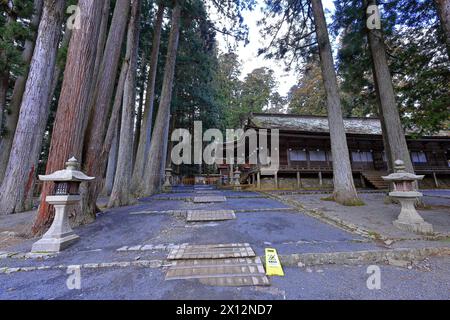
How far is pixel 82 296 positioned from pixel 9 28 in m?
8.79

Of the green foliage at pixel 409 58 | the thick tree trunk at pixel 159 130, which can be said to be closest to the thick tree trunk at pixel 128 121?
the thick tree trunk at pixel 159 130

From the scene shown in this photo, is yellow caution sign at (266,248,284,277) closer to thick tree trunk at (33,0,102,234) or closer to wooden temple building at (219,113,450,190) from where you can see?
thick tree trunk at (33,0,102,234)

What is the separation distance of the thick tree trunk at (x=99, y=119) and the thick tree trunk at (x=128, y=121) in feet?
5.38

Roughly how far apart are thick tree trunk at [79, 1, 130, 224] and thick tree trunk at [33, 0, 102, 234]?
1.96ft

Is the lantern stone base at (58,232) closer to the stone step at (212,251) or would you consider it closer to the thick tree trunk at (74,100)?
the thick tree trunk at (74,100)

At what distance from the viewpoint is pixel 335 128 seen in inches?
258

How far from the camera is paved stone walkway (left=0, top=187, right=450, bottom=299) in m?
1.84

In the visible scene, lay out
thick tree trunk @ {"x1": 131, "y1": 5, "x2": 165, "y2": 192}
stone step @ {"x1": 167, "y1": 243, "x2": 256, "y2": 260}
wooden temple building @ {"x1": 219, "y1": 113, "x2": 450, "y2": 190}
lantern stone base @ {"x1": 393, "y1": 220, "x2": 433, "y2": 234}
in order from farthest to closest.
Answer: wooden temple building @ {"x1": 219, "y1": 113, "x2": 450, "y2": 190} → thick tree trunk @ {"x1": 131, "y1": 5, "x2": 165, "y2": 192} → lantern stone base @ {"x1": 393, "y1": 220, "x2": 433, "y2": 234} → stone step @ {"x1": 167, "y1": 243, "x2": 256, "y2": 260}

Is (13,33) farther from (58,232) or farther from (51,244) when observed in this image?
(51,244)

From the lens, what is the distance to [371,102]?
8.67 m

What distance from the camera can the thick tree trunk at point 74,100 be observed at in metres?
3.62

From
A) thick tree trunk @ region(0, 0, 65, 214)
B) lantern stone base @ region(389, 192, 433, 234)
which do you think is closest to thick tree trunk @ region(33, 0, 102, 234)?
thick tree trunk @ region(0, 0, 65, 214)
